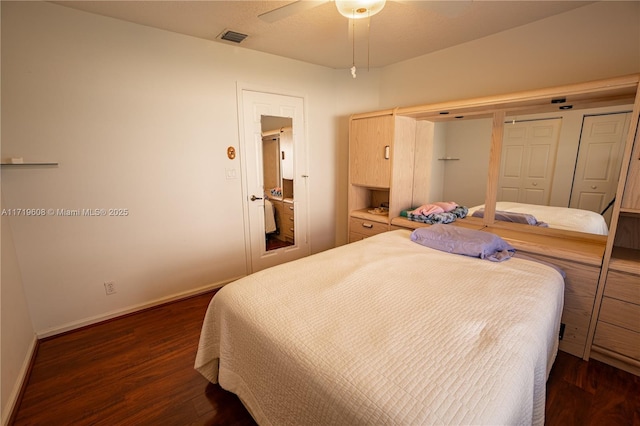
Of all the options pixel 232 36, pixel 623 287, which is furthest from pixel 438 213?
pixel 232 36

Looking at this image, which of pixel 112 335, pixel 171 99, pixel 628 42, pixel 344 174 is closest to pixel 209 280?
pixel 112 335

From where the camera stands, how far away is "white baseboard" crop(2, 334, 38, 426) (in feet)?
4.67

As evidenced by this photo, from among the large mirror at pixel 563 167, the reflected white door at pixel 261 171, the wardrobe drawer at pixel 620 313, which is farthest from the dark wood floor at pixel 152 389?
the reflected white door at pixel 261 171

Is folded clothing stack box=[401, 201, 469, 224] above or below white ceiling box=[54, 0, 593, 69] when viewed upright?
below

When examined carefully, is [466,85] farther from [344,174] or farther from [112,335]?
[112,335]

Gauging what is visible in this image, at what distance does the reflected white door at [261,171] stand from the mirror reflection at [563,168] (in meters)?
1.94

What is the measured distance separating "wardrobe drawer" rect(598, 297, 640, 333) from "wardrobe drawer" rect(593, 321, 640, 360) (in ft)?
0.10

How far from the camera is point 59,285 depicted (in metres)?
2.10

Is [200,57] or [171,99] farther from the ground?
[200,57]

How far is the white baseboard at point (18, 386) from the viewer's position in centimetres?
142

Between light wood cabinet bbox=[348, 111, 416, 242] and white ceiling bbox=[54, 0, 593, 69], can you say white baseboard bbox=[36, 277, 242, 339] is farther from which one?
white ceiling bbox=[54, 0, 593, 69]

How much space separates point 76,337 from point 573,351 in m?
3.51

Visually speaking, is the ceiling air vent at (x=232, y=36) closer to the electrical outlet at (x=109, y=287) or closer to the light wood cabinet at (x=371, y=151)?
the light wood cabinet at (x=371, y=151)

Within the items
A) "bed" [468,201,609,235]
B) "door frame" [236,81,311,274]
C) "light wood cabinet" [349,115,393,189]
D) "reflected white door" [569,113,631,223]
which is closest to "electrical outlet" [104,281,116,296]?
"door frame" [236,81,311,274]
